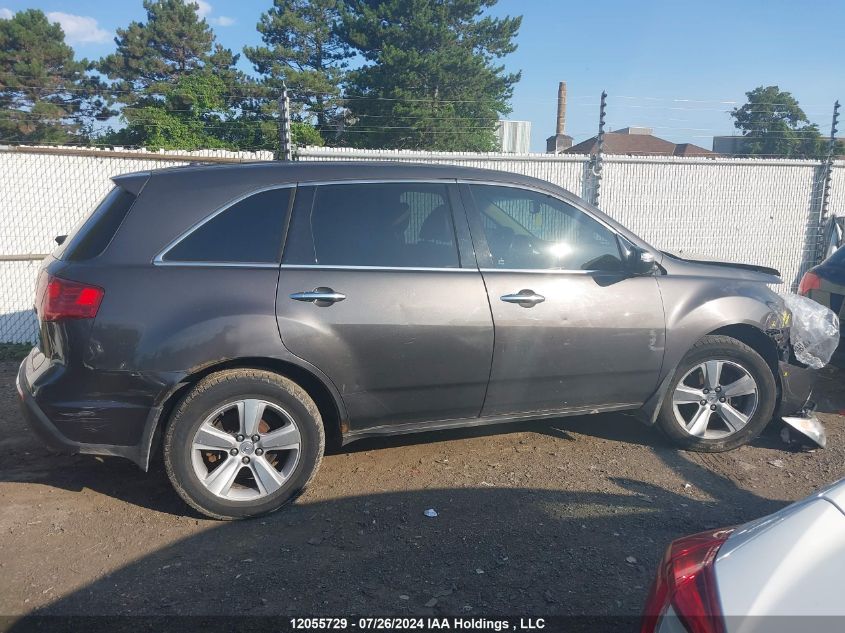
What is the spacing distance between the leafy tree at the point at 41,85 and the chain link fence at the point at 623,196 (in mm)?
23684

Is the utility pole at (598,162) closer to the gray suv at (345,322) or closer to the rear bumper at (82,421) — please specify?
the gray suv at (345,322)

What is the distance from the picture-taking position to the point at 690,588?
1.69 metres

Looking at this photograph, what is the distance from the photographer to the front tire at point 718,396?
15.2 ft

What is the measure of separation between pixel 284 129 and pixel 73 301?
431 cm

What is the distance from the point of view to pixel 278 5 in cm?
3666

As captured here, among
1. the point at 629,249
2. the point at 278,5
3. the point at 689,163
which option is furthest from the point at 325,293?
the point at 278,5

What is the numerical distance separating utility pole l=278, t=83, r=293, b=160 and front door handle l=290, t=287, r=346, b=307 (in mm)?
3819

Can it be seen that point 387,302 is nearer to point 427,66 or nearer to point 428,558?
point 428,558

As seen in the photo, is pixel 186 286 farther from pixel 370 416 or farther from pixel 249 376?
pixel 370 416

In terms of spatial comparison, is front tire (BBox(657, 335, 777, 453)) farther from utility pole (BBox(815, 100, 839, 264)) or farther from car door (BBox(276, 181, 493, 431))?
utility pole (BBox(815, 100, 839, 264))

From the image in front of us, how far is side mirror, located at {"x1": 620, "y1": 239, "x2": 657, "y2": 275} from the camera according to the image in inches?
172

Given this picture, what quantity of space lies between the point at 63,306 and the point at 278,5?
1473 inches

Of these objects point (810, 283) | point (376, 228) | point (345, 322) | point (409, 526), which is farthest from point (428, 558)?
point (810, 283)

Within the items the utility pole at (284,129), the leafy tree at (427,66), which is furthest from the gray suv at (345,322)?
the leafy tree at (427,66)
